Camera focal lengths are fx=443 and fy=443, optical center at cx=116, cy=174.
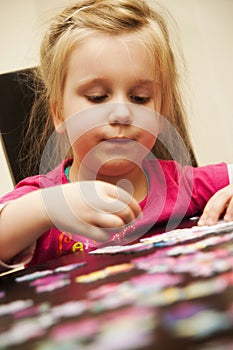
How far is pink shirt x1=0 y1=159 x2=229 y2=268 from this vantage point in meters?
0.93

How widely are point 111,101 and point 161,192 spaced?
1.00 feet

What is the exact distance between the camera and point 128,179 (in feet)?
3.74

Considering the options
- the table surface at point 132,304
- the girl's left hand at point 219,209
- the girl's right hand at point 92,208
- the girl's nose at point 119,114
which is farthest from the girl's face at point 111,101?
the table surface at point 132,304

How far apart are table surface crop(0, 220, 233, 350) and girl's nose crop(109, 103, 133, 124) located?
479 mm

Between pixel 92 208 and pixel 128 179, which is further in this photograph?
pixel 128 179

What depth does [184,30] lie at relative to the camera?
2.59 meters

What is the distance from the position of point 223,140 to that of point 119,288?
2385 millimetres

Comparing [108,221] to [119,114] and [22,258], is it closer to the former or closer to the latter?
[22,258]

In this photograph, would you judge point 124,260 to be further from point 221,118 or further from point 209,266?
point 221,118

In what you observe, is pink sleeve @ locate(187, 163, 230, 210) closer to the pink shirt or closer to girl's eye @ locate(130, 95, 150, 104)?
the pink shirt

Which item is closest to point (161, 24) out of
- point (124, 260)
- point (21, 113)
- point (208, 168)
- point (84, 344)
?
point (208, 168)

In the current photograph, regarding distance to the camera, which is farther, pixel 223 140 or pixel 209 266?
pixel 223 140

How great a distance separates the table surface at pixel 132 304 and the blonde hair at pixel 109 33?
705mm

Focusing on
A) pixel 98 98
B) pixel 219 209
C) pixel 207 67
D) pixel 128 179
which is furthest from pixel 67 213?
pixel 207 67
